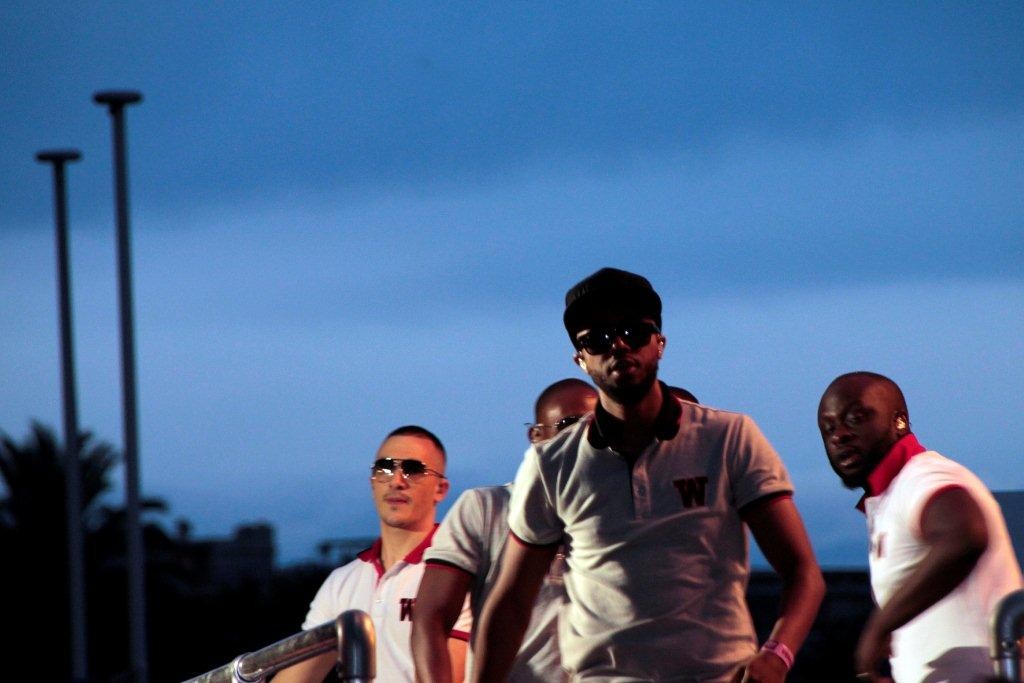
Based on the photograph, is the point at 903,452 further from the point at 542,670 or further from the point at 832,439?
the point at 542,670

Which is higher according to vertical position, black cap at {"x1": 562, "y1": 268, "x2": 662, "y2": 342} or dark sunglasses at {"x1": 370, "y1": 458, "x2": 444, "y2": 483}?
black cap at {"x1": 562, "y1": 268, "x2": 662, "y2": 342}

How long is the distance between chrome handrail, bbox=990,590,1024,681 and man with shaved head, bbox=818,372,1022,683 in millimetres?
922

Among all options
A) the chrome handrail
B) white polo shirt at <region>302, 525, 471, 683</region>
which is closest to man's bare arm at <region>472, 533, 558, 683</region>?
the chrome handrail

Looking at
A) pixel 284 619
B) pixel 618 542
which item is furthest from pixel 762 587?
pixel 284 619

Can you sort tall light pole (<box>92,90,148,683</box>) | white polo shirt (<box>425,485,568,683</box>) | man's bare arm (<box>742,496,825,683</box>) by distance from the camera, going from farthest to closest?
tall light pole (<box>92,90,148,683</box>) → white polo shirt (<box>425,485,568,683</box>) → man's bare arm (<box>742,496,825,683</box>)

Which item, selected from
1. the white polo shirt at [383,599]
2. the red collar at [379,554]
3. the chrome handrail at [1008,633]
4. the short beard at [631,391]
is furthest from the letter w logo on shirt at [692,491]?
the red collar at [379,554]

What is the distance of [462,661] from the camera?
5336mm

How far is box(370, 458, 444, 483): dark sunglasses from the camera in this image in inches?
251

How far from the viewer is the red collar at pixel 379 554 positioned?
20.3 ft

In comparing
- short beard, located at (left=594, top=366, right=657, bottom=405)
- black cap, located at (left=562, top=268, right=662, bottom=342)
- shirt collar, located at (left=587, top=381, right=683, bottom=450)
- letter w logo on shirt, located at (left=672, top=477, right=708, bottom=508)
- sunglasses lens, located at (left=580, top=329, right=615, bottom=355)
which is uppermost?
black cap, located at (left=562, top=268, right=662, bottom=342)

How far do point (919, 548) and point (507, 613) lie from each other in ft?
3.92

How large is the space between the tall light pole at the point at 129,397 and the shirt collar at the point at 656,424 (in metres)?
14.6

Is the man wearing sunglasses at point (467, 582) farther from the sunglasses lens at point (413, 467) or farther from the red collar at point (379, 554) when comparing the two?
the sunglasses lens at point (413, 467)

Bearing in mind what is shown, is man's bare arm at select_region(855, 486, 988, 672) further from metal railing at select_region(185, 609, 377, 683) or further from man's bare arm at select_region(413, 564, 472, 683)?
metal railing at select_region(185, 609, 377, 683)
